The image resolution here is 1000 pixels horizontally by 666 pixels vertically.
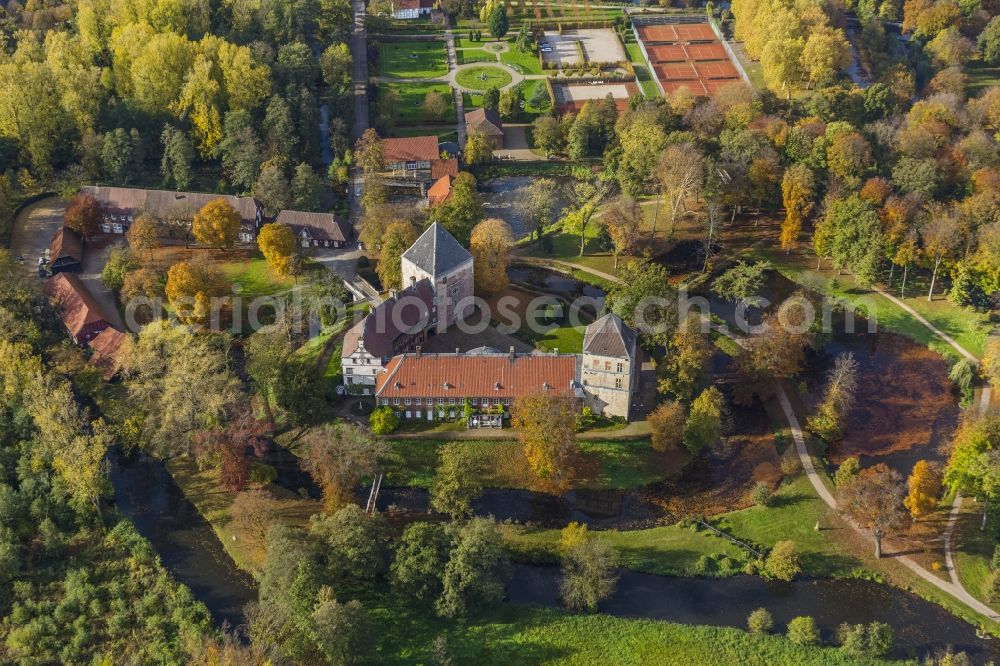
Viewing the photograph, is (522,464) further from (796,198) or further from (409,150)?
(409,150)

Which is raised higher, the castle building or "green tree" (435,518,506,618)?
the castle building

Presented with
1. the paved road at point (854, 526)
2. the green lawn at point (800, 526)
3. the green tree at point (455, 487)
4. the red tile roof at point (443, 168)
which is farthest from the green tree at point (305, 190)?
the green lawn at point (800, 526)

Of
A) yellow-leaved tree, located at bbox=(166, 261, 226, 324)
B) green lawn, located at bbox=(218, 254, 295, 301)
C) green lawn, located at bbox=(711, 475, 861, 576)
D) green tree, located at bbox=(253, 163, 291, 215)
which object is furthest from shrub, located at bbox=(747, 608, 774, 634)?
green tree, located at bbox=(253, 163, 291, 215)

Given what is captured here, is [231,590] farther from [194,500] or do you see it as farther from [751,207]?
[751,207]

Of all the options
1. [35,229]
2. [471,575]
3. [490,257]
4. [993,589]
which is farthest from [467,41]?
[993,589]

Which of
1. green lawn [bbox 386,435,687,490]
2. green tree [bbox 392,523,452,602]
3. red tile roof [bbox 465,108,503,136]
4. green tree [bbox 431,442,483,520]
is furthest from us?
red tile roof [bbox 465,108,503,136]

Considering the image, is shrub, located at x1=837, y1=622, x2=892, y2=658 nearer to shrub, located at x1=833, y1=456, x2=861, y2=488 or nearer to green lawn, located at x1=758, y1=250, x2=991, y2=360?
shrub, located at x1=833, y1=456, x2=861, y2=488
